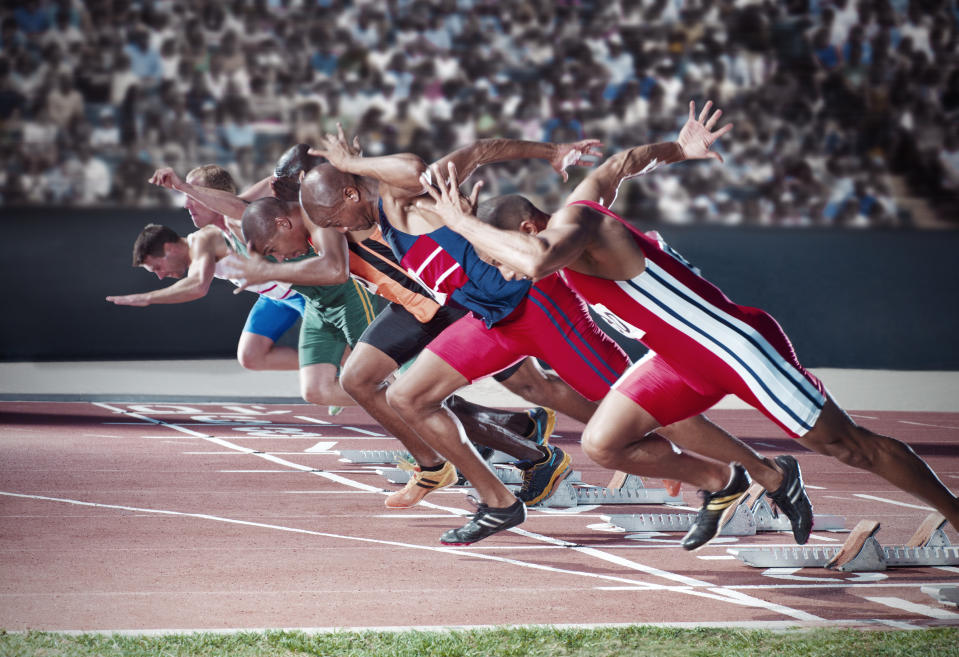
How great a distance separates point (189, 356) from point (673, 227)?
293 inches

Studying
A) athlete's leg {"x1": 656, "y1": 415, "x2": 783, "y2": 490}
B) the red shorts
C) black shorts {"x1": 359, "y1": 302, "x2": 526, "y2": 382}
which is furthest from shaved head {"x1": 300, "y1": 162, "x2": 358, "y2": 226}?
athlete's leg {"x1": 656, "y1": 415, "x2": 783, "y2": 490}

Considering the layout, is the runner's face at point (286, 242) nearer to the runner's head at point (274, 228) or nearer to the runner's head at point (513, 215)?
the runner's head at point (274, 228)

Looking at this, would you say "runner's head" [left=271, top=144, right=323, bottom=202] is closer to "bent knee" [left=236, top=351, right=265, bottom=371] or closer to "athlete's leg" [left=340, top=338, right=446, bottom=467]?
"athlete's leg" [left=340, top=338, right=446, bottom=467]

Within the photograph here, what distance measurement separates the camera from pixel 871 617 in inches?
183

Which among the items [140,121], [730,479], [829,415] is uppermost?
[140,121]

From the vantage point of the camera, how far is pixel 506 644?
409cm

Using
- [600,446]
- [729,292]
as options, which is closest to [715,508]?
[600,446]

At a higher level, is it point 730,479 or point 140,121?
point 140,121

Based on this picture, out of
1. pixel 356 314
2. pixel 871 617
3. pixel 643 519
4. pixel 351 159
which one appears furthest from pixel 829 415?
pixel 356 314

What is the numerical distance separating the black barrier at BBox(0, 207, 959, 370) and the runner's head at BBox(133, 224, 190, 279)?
8730mm

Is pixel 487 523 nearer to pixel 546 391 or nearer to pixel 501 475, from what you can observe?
pixel 546 391

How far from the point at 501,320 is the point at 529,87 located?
12885 millimetres

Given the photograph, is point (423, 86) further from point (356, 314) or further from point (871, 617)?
point (871, 617)

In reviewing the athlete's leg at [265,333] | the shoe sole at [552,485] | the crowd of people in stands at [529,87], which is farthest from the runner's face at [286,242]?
the crowd of people in stands at [529,87]
